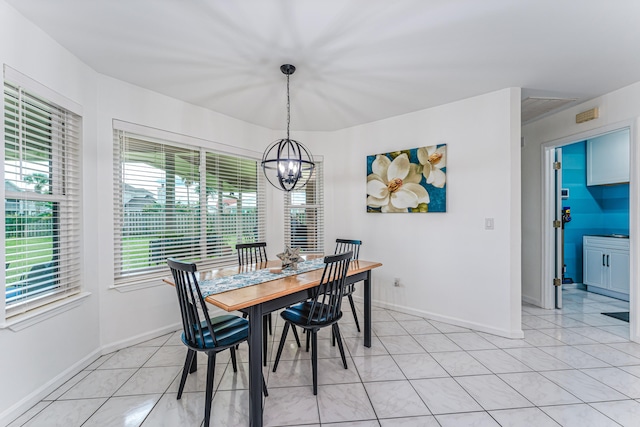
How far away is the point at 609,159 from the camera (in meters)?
4.20

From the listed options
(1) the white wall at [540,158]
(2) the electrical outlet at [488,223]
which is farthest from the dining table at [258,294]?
(1) the white wall at [540,158]

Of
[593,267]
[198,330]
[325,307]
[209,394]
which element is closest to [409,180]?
[325,307]

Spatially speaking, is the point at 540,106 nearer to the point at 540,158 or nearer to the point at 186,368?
the point at 540,158

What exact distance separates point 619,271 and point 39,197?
6622 mm

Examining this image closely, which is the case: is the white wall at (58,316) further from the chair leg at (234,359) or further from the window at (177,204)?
the chair leg at (234,359)

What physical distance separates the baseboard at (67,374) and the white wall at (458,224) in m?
2.63

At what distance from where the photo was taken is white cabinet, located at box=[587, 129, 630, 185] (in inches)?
157

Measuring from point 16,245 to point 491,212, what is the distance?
13.0 ft

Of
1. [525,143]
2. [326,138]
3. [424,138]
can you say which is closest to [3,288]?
[326,138]

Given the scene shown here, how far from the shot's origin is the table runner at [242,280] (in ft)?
6.40

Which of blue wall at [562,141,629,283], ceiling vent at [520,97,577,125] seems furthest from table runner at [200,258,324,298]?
blue wall at [562,141,629,283]

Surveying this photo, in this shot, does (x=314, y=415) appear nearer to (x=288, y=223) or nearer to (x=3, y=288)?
(x=3, y=288)

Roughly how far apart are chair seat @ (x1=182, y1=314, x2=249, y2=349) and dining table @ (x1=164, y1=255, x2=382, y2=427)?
0.68ft

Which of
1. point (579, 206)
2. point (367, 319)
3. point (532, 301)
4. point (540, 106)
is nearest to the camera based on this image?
point (367, 319)
